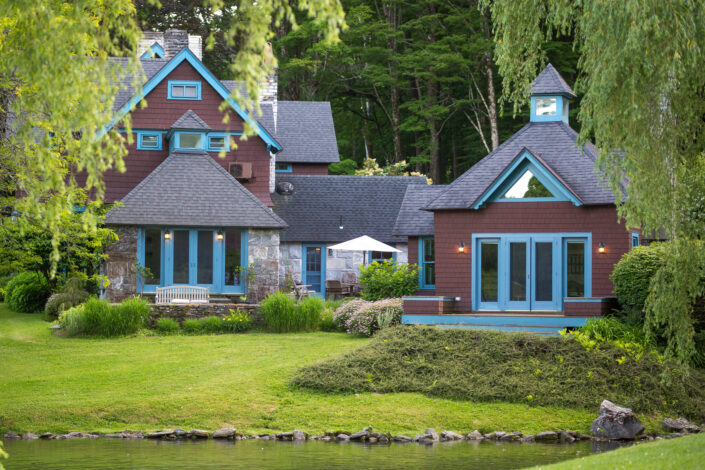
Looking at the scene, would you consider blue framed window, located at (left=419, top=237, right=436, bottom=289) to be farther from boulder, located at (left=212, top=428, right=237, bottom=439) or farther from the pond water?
boulder, located at (left=212, top=428, right=237, bottom=439)

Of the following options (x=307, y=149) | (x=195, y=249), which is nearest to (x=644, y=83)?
(x=195, y=249)

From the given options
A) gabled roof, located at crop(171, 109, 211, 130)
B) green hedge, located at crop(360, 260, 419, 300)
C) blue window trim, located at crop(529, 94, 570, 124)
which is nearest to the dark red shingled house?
blue window trim, located at crop(529, 94, 570, 124)

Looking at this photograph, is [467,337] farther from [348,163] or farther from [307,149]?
[348,163]

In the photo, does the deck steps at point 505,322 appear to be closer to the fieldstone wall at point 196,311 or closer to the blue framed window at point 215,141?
the fieldstone wall at point 196,311

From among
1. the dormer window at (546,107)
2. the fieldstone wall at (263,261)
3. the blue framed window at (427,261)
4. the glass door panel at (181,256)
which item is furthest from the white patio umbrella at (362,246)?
the dormer window at (546,107)

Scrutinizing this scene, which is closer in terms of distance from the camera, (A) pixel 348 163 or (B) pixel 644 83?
(B) pixel 644 83

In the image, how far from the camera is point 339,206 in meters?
30.8

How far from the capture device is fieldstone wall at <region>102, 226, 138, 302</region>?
2355cm

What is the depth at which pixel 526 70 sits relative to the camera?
13.9 m

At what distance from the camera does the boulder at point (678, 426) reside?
47.0 ft

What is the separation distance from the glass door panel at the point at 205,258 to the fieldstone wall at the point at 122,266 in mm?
1768

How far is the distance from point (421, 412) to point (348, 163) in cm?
2770

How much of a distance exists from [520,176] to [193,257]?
9.55 metres

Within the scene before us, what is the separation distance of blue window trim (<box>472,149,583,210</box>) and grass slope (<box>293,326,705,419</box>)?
441 cm
